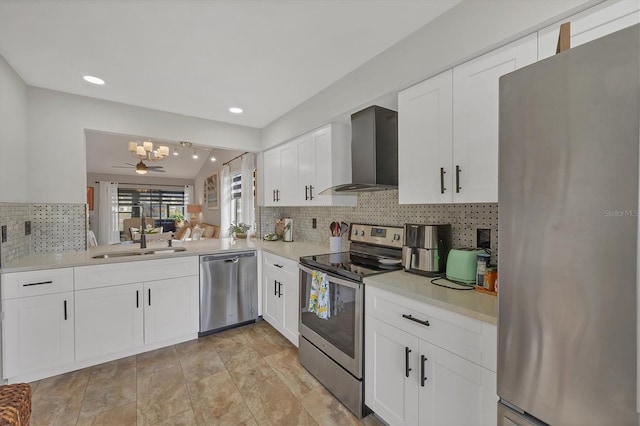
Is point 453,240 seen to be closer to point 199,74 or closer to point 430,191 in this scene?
point 430,191

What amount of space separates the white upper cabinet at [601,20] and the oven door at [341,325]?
5.02 ft

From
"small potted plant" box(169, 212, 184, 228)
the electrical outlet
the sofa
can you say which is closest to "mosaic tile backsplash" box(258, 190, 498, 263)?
the electrical outlet

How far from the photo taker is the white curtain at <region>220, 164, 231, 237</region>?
19.9 feet

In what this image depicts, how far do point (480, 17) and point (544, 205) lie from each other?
3.78 feet

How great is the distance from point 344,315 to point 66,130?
296 centimetres

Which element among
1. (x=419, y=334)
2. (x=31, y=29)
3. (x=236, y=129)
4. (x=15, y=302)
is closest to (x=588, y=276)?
(x=419, y=334)

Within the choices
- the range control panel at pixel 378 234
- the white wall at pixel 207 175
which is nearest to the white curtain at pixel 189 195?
the white wall at pixel 207 175

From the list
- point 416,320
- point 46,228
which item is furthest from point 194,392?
point 46,228

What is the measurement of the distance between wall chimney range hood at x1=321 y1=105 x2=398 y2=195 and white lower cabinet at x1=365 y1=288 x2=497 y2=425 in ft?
2.70

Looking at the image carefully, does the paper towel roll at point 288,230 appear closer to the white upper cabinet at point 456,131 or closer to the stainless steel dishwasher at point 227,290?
the stainless steel dishwasher at point 227,290

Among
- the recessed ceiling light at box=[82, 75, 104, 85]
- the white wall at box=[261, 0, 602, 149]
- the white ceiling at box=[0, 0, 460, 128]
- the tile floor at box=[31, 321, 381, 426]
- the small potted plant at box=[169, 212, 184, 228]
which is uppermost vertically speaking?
the white ceiling at box=[0, 0, 460, 128]

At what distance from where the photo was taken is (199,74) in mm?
2244

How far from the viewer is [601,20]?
1.10m

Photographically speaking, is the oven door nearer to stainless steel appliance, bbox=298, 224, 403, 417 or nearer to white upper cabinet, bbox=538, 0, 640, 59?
stainless steel appliance, bbox=298, 224, 403, 417
